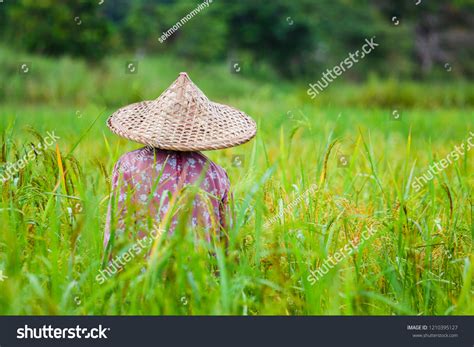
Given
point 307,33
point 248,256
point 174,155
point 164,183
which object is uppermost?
point 307,33

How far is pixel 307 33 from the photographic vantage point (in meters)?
18.5

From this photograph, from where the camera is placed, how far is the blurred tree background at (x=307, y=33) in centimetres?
1580

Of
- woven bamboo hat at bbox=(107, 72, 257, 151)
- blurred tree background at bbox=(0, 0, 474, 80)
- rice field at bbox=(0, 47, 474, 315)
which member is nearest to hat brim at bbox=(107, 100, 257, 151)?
woven bamboo hat at bbox=(107, 72, 257, 151)

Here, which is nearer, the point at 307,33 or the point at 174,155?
the point at 174,155

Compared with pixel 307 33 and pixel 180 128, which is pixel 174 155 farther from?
pixel 307 33

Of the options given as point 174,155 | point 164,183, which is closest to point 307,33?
point 174,155

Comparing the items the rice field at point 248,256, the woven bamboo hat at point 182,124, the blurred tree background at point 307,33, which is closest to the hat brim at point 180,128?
the woven bamboo hat at point 182,124

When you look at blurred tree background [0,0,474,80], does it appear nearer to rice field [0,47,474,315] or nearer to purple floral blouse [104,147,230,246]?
rice field [0,47,474,315]

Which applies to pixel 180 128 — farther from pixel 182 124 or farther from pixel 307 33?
pixel 307 33

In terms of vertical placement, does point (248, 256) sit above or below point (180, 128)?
below

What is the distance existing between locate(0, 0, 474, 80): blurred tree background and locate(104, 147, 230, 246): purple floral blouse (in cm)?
1236

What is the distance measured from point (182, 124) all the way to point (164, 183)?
220mm
